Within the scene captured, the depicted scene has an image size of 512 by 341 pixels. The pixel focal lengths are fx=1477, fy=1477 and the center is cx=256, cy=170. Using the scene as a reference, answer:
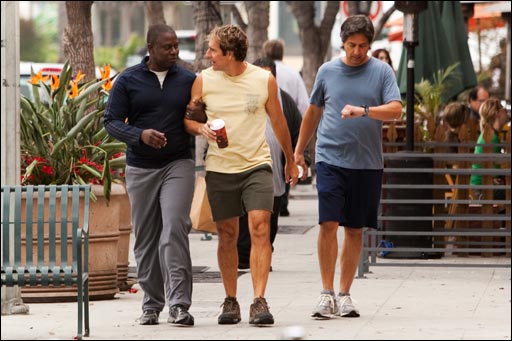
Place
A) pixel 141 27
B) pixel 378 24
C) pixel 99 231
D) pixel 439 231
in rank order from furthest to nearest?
pixel 141 27 < pixel 378 24 < pixel 439 231 < pixel 99 231

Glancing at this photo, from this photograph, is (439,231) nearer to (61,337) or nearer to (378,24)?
(61,337)

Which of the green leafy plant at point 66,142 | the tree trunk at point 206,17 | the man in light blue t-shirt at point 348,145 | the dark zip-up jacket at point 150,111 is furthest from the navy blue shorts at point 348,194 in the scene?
the tree trunk at point 206,17

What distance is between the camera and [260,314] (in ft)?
28.7

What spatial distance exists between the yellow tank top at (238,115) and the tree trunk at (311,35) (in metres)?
15.6

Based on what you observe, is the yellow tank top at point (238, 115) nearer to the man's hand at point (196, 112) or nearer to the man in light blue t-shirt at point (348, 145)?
the man's hand at point (196, 112)

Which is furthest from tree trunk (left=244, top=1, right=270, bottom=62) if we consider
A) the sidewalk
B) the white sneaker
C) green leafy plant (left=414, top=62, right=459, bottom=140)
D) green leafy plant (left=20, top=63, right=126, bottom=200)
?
the white sneaker

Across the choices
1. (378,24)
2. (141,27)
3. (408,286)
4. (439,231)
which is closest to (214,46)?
(408,286)

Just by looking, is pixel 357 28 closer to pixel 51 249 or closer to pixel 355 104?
pixel 355 104

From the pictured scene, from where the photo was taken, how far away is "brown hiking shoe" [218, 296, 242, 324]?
8.98 m

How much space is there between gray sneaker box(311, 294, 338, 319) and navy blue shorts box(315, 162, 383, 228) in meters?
0.50

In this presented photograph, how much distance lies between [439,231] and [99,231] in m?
3.41

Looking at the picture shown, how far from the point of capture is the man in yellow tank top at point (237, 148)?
8.99 metres

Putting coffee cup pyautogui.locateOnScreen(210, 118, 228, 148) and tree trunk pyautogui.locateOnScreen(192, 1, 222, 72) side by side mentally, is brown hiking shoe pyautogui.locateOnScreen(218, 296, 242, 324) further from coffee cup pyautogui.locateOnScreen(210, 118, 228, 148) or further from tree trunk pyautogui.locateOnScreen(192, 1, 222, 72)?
tree trunk pyautogui.locateOnScreen(192, 1, 222, 72)

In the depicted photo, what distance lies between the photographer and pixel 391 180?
12531 millimetres
